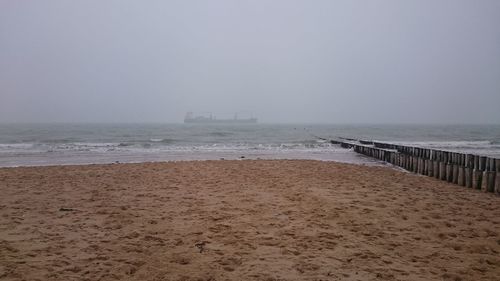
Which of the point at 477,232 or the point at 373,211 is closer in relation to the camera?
the point at 477,232

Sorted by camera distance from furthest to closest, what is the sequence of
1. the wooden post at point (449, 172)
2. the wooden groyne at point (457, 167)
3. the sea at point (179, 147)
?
the sea at point (179, 147) < the wooden post at point (449, 172) < the wooden groyne at point (457, 167)

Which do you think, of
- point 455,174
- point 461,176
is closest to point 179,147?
point 455,174

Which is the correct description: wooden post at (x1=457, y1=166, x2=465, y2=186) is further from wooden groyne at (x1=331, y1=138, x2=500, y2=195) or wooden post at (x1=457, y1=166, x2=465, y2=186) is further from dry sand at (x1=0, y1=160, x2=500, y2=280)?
A: dry sand at (x1=0, y1=160, x2=500, y2=280)

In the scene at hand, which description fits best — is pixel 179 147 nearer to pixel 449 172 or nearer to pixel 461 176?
pixel 449 172

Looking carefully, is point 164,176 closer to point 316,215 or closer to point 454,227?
point 316,215

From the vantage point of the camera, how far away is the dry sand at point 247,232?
4578mm

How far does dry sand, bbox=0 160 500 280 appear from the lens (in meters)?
4.58

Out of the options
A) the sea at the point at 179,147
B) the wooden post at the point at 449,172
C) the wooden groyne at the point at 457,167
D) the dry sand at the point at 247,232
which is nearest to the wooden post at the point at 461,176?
the wooden groyne at the point at 457,167

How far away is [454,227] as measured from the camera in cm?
656

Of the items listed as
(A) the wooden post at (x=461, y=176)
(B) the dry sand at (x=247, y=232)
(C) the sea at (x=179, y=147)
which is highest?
(A) the wooden post at (x=461, y=176)

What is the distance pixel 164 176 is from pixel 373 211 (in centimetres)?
804

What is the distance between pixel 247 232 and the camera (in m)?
6.12

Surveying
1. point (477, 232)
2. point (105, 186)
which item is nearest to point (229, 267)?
point (477, 232)

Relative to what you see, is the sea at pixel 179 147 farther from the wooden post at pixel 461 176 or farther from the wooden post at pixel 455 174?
the wooden post at pixel 461 176
